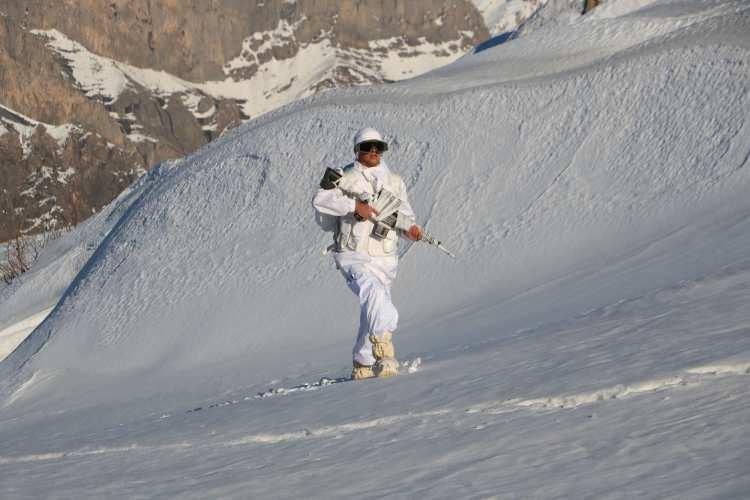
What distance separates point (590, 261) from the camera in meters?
11.7

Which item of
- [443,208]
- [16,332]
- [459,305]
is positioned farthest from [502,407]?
[16,332]

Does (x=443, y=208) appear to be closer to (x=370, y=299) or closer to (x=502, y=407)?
(x=370, y=299)

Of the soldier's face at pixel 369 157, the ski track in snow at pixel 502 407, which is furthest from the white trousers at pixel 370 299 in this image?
the ski track in snow at pixel 502 407

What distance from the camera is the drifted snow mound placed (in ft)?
39.8

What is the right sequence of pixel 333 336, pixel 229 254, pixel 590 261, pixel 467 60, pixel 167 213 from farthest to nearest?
pixel 467 60 < pixel 167 213 < pixel 229 254 < pixel 333 336 < pixel 590 261

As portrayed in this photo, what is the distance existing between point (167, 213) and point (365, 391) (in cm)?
979

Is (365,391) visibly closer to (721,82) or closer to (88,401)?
(88,401)

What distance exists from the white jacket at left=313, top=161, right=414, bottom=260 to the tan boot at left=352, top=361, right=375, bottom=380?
62cm

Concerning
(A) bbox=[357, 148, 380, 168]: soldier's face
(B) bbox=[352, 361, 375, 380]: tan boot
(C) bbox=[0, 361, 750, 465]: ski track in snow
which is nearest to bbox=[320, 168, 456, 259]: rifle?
(A) bbox=[357, 148, 380, 168]: soldier's face

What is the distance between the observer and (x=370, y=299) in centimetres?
789

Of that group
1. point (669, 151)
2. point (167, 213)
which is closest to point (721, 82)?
point (669, 151)

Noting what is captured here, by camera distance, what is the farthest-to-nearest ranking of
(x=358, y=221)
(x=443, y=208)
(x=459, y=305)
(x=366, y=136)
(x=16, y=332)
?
(x=16, y=332) → (x=443, y=208) → (x=459, y=305) → (x=358, y=221) → (x=366, y=136)

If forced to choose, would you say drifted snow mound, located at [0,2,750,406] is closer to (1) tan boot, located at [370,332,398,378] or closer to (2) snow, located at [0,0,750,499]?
(2) snow, located at [0,0,750,499]

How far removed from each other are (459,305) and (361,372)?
4266 millimetres
